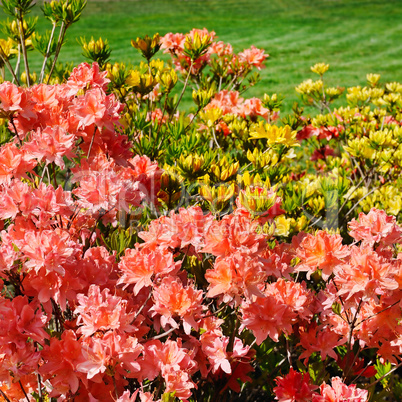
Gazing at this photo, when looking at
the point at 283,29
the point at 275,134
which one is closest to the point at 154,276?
the point at 275,134

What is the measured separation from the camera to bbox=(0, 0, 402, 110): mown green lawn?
12.8m

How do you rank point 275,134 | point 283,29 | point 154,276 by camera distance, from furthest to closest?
point 283,29 < point 275,134 < point 154,276

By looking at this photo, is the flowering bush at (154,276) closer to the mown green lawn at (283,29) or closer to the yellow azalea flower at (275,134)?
the yellow azalea flower at (275,134)

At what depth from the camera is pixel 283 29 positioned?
1778cm

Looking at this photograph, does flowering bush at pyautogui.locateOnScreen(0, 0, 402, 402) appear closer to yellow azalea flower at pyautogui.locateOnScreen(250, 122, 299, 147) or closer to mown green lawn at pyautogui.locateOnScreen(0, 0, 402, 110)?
yellow azalea flower at pyautogui.locateOnScreen(250, 122, 299, 147)

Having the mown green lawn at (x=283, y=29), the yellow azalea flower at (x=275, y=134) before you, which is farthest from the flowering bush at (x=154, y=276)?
the mown green lawn at (x=283, y=29)

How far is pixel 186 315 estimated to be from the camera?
138cm

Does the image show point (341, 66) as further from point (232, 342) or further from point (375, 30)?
point (232, 342)

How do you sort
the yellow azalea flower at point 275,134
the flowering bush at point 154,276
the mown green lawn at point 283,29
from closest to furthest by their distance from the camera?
the flowering bush at point 154,276 → the yellow azalea flower at point 275,134 → the mown green lawn at point 283,29

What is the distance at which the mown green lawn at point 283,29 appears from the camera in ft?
41.9

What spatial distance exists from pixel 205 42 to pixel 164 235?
4.43 ft

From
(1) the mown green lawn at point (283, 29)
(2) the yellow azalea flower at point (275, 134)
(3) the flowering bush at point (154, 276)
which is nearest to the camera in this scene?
(3) the flowering bush at point (154, 276)

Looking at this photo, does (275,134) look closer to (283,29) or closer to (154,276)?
(154,276)

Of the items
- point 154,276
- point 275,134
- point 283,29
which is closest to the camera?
point 154,276
